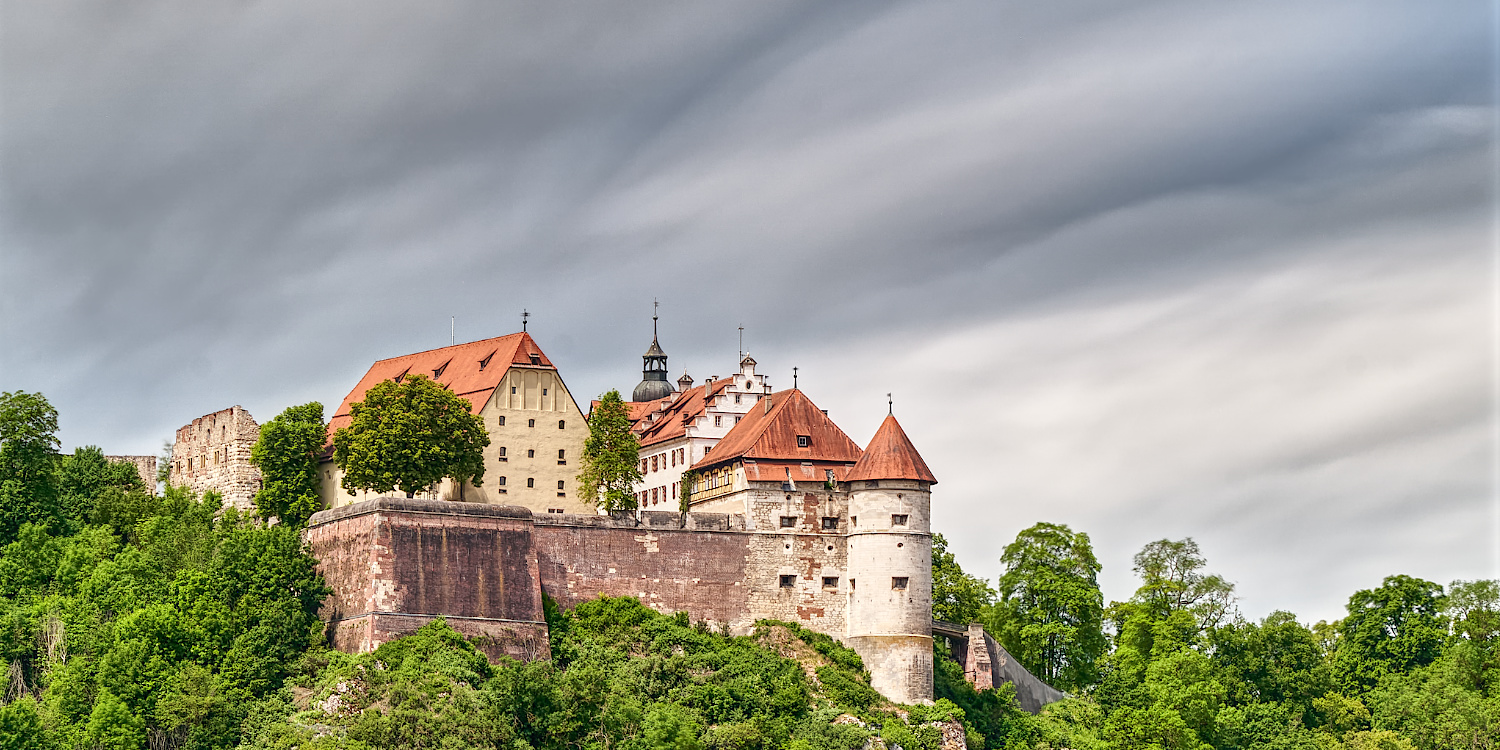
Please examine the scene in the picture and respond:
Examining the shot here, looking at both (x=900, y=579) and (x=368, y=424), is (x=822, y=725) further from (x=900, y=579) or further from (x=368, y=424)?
(x=368, y=424)

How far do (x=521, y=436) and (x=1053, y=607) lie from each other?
77.0ft

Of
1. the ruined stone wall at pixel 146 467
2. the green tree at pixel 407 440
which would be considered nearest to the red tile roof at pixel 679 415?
the green tree at pixel 407 440

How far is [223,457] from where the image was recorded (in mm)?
92625

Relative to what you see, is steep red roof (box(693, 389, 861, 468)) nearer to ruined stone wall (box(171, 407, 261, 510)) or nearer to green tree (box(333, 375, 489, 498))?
green tree (box(333, 375, 489, 498))

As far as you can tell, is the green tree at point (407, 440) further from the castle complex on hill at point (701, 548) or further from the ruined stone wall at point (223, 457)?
the ruined stone wall at point (223, 457)

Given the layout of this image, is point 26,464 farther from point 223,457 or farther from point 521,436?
point 521,436

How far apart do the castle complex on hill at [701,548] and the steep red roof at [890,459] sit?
71mm

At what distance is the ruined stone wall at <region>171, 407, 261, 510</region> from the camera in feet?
300

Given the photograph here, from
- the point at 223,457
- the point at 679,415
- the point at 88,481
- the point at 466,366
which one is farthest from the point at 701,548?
the point at 88,481

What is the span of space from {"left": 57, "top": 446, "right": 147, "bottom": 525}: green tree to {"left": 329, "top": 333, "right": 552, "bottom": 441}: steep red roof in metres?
8.95

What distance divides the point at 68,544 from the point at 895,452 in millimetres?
31853

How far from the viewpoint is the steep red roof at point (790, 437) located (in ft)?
265

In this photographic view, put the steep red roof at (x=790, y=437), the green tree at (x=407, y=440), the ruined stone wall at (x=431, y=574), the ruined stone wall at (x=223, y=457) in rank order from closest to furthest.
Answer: the ruined stone wall at (x=431, y=574), the steep red roof at (x=790, y=437), the green tree at (x=407, y=440), the ruined stone wall at (x=223, y=457)

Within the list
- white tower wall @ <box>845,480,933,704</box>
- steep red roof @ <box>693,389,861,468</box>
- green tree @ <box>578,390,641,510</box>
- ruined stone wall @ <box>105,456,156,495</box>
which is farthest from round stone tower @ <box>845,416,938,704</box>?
ruined stone wall @ <box>105,456,156,495</box>
